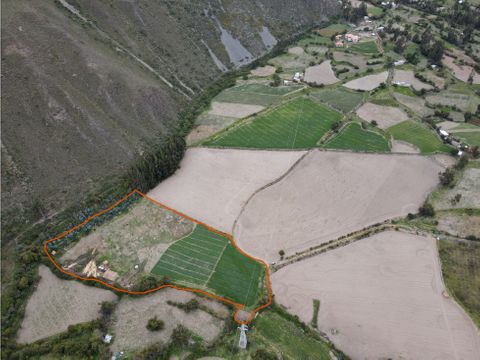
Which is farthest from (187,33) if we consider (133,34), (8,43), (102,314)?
(102,314)

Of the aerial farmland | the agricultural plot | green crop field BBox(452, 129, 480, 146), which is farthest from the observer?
the agricultural plot

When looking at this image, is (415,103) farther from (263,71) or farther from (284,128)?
(263,71)

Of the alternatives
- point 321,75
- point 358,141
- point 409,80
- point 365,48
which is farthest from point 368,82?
point 358,141

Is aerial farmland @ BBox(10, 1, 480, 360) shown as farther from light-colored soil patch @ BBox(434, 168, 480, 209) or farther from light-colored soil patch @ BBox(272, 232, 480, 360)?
light-colored soil patch @ BBox(434, 168, 480, 209)

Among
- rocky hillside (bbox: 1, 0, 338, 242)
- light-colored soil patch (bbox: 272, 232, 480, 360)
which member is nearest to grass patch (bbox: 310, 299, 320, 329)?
light-colored soil patch (bbox: 272, 232, 480, 360)

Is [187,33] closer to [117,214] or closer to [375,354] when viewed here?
[117,214]

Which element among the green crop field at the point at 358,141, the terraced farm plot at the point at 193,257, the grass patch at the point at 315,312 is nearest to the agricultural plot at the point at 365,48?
the green crop field at the point at 358,141

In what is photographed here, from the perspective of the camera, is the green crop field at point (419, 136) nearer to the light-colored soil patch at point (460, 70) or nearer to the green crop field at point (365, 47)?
the light-colored soil patch at point (460, 70)
